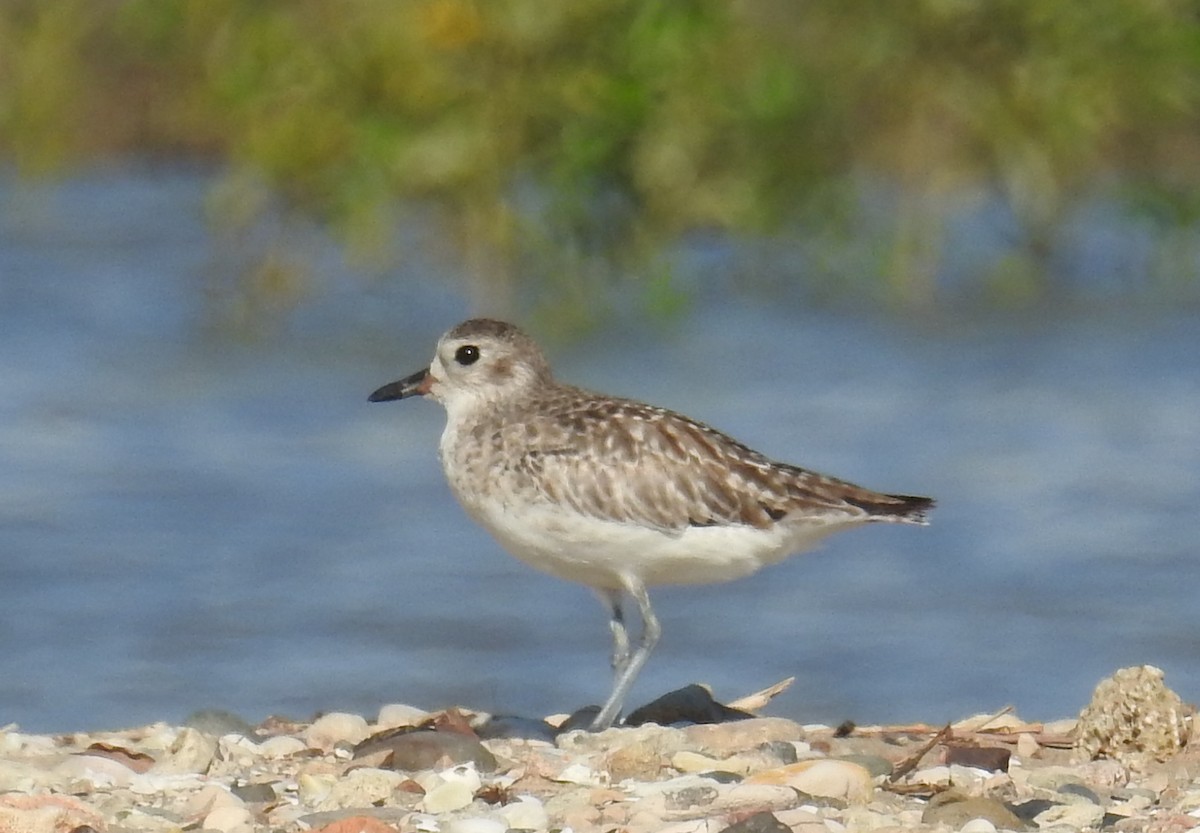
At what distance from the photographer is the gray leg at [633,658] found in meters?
7.70

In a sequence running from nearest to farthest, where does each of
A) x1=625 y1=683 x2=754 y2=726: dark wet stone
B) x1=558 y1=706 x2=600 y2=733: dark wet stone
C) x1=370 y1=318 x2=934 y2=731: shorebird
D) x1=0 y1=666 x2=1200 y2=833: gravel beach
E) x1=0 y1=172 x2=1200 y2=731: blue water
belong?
1. x1=0 y1=666 x2=1200 y2=833: gravel beach
2. x1=370 y1=318 x2=934 y2=731: shorebird
3. x1=625 y1=683 x2=754 y2=726: dark wet stone
4. x1=558 y1=706 x2=600 y2=733: dark wet stone
5. x1=0 y1=172 x2=1200 y2=731: blue water

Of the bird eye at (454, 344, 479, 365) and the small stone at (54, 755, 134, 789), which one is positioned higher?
the bird eye at (454, 344, 479, 365)

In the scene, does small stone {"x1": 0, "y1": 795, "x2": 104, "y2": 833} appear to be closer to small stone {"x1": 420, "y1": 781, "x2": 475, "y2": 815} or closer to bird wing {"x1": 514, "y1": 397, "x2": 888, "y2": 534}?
small stone {"x1": 420, "y1": 781, "x2": 475, "y2": 815}

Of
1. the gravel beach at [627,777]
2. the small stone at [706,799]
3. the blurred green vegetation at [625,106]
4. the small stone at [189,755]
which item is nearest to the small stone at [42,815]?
the gravel beach at [627,777]

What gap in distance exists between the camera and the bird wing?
25.3 feet

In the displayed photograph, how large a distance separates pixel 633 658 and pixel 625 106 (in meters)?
6.61

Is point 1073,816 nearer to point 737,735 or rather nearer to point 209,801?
point 737,735

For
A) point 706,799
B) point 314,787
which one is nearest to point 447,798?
point 314,787

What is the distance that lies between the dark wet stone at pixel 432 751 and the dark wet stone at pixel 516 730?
529 mm

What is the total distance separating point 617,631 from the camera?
8.13 metres

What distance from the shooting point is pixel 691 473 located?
788 cm

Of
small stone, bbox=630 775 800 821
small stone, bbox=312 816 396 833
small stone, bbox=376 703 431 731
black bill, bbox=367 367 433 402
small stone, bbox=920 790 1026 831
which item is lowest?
small stone, bbox=312 816 396 833

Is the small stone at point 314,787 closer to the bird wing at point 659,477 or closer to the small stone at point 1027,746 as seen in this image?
the bird wing at point 659,477

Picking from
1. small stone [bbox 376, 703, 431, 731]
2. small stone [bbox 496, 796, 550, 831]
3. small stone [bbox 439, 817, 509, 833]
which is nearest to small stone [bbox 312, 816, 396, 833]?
small stone [bbox 439, 817, 509, 833]
